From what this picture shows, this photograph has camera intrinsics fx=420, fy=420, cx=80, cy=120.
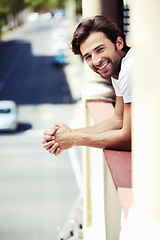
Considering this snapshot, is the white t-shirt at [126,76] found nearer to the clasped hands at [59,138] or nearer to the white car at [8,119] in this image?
the clasped hands at [59,138]

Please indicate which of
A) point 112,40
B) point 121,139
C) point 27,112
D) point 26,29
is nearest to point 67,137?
point 121,139

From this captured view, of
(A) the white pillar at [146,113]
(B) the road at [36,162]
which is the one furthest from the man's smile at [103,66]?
(B) the road at [36,162]

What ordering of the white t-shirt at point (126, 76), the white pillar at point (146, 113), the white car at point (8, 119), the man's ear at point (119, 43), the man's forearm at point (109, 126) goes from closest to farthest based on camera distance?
the white pillar at point (146, 113)
the white t-shirt at point (126, 76)
the man's ear at point (119, 43)
the man's forearm at point (109, 126)
the white car at point (8, 119)

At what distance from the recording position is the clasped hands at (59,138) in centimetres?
282

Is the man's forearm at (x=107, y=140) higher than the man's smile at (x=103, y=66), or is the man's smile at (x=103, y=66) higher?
the man's smile at (x=103, y=66)

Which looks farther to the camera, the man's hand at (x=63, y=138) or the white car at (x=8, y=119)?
the white car at (x=8, y=119)

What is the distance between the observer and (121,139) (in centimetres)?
261

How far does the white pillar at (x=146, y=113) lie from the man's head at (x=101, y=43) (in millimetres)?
1012

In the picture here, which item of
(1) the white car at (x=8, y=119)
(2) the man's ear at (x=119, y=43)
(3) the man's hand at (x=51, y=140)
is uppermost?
(2) the man's ear at (x=119, y=43)

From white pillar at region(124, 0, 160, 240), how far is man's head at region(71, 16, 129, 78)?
3.32 ft

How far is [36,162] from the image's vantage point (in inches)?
754

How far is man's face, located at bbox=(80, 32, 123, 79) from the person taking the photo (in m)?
2.53

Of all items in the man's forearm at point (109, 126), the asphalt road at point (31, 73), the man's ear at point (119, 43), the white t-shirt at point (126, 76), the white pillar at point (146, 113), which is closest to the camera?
the white pillar at point (146, 113)

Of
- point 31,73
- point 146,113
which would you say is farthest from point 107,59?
point 31,73
